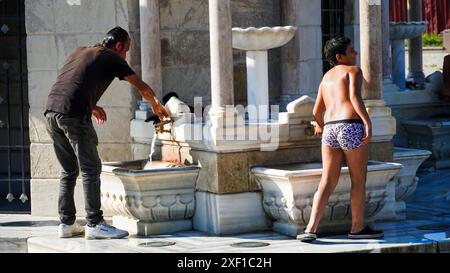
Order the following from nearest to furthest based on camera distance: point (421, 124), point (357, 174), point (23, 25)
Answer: point (357, 174)
point (23, 25)
point (421, 124)

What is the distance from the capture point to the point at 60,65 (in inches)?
460

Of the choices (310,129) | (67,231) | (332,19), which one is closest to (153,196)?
(67,231)

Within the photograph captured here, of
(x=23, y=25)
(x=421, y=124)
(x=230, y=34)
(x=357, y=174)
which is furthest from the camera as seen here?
(x=421, y=124)

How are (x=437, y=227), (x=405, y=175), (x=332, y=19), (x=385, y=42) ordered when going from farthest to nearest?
(x=332, y=19)
(x=385, y=42)
(x=405, y=175)
(x=437, y=227)

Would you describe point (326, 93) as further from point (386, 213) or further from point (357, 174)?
point (386, 213)

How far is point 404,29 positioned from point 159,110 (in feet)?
21.2

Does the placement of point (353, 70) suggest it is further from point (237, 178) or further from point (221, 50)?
point (237, 178)

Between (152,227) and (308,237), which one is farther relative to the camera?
(152,227)

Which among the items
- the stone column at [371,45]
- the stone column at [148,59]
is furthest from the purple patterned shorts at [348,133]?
the stone column at [148,59]

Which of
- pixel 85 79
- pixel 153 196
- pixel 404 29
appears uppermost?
pixel 404 29
